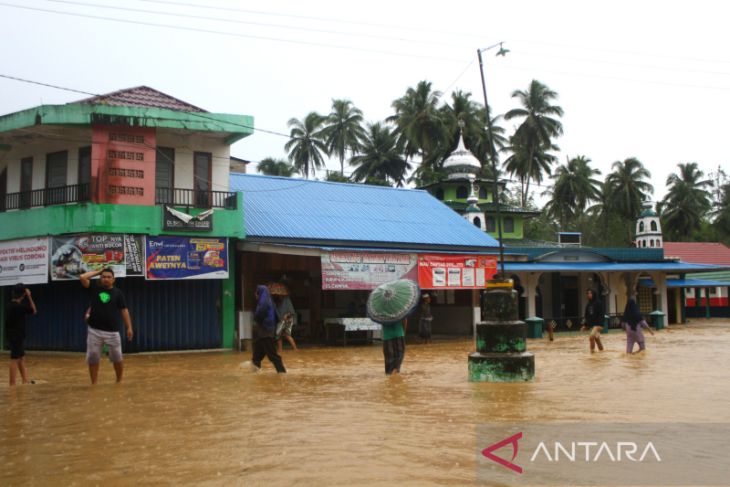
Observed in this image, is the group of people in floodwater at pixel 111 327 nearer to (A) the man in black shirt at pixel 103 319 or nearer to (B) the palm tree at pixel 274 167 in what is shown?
(A) the man in black shirt at pixel 103 319

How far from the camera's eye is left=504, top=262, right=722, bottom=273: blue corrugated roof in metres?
30.9

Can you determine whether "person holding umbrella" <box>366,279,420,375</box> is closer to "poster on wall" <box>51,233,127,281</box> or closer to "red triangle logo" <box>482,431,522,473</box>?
"red triangle logo" <box>482,431,522,473</box>

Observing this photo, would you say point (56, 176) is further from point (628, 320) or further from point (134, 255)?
point (628, 320)

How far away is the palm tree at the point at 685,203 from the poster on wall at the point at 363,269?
156ft

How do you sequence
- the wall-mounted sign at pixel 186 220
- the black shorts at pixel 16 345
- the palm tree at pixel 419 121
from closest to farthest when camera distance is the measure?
the black shorts at pixel 16 345 < the wall-mounted sign at pixel 186 220 < the palm tree at pixel 419 121

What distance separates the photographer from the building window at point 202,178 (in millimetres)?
21516

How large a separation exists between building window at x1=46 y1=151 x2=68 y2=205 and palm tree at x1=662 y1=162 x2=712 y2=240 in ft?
184

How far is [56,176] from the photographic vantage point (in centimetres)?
2108

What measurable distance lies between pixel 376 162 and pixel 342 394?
4769 cm

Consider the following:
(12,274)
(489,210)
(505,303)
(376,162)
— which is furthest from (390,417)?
(376,162)

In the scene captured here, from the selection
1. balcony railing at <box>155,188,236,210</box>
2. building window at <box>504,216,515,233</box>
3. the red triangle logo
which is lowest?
the red triangle logo

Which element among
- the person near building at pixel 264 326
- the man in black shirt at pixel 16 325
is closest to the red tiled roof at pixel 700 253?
the person near building at pixel 264 326

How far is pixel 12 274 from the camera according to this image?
2047 centimetres

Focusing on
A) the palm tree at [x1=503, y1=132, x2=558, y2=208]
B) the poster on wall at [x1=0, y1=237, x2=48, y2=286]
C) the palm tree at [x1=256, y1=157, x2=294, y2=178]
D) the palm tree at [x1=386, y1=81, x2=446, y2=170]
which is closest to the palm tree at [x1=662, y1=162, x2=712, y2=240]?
the palm tree at [x1=503, y1=132, x2=558, y2=208]
